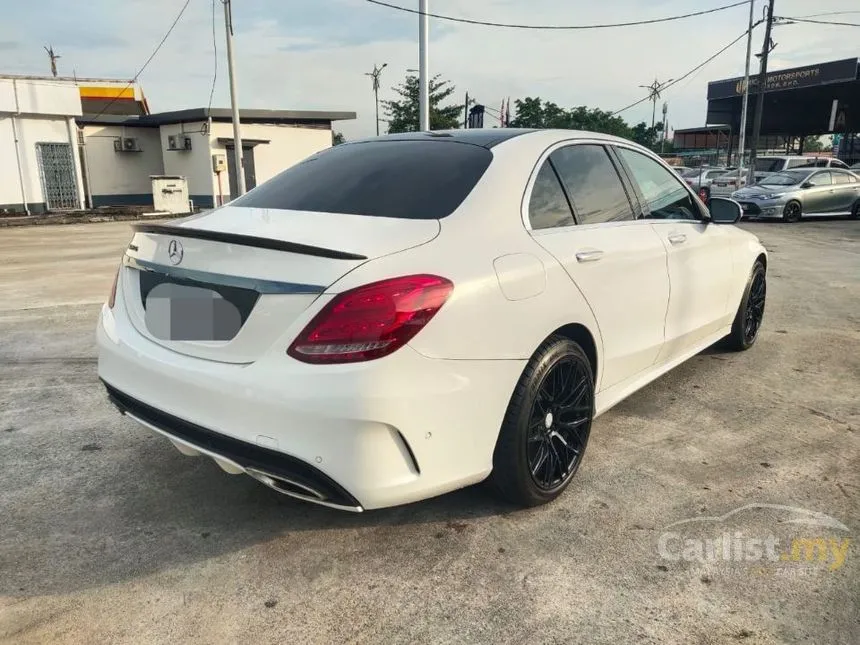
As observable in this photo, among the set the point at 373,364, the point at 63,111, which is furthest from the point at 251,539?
the point at 63,111

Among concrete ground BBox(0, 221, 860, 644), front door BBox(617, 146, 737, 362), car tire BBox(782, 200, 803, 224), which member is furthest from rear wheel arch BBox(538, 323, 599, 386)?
car tire BBox(782, 200, 803, 224)

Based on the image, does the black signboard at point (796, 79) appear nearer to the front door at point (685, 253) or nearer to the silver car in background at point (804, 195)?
the silver car in background at point (804, 195)

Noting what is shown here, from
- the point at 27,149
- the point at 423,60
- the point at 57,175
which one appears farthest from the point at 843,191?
the point at 27,149

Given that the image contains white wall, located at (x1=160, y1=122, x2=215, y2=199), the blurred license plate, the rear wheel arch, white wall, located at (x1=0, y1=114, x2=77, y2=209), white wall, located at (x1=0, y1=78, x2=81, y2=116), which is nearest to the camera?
the blurred license plate

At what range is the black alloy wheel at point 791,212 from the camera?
17.5 m

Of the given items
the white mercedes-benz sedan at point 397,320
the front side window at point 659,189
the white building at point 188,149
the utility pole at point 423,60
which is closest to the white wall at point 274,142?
the white building at point 188,149

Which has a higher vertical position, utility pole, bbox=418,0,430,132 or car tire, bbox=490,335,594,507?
utility pole, bbox=418,0,430,132

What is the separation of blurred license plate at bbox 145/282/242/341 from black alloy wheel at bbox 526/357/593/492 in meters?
1.19

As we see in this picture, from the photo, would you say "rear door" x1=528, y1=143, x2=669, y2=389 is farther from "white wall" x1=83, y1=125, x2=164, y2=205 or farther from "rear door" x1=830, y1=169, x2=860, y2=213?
"white wall" x1=83, y1=125, x2=164, y2=205

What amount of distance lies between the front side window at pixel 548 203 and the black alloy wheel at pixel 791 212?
55.4ft

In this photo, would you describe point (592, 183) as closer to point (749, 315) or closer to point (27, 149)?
point (749, 315)

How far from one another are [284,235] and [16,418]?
8.18 ft

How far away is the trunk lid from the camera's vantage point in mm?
2213

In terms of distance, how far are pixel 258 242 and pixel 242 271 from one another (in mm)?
113
